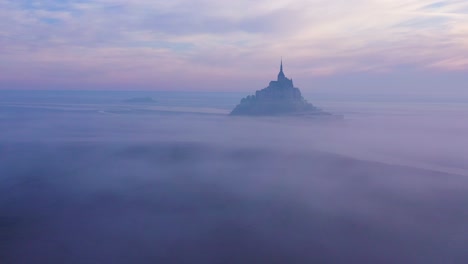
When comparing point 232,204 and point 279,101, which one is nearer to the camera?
point 232,204

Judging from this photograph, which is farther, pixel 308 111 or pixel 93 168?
pixel 308 111

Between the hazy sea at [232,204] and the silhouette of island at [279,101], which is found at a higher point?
the silhouette of island at [279,101]

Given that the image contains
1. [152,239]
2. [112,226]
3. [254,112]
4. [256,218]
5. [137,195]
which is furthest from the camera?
[254,112]

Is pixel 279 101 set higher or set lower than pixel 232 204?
higher

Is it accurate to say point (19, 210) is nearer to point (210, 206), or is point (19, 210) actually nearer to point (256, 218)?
point (210, 206)

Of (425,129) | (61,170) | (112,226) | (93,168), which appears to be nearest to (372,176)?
(112,226)

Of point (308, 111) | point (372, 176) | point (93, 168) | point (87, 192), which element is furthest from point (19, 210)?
point (308, 111)

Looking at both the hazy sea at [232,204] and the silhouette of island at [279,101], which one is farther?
the silhouette of island at [279,101]

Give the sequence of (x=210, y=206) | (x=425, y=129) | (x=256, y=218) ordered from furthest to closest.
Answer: (x=425, y=129) < (x=210, y=206) < (x=256, y=218)
